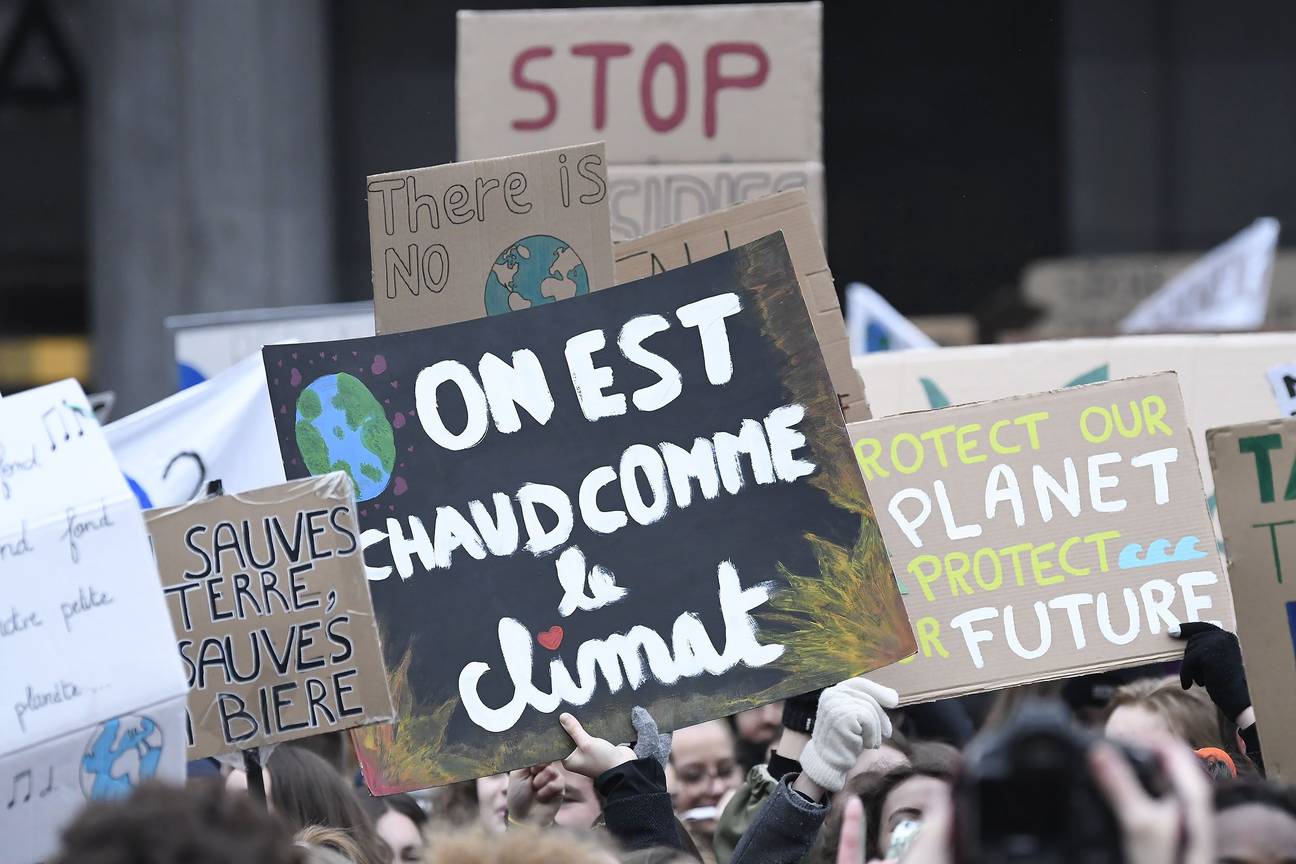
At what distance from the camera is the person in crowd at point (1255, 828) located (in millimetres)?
2002

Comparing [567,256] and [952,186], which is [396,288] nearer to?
[567,256]

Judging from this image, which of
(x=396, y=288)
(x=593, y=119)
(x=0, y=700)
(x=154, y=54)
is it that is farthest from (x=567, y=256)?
(x=154, y=54)

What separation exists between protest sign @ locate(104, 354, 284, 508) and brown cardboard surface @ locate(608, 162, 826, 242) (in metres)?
1.17

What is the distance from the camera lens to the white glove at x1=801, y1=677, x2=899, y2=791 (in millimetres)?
2670

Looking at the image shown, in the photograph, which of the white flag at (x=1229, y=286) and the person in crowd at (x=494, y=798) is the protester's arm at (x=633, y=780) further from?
the white flag at (x=1229, y=286)

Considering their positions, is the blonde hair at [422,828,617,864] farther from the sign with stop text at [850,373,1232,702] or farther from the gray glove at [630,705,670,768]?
the sign with stop text at [850,373,1232,702]

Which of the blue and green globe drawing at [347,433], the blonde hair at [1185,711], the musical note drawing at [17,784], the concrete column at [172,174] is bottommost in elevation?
the blonde hair at [1185,711]

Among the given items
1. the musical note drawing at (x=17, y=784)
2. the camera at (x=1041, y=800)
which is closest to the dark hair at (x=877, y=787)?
the musical note drawing at (x=17, y=784)

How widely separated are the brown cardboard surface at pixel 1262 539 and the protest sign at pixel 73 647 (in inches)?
65.4

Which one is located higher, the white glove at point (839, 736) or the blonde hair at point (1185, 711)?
the white glove at point (839, 736)

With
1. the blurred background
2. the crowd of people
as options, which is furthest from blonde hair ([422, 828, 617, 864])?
the blurred background

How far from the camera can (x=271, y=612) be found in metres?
2.82

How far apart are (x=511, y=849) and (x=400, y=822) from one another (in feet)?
6.09

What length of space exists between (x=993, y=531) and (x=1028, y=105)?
28.2 ft
